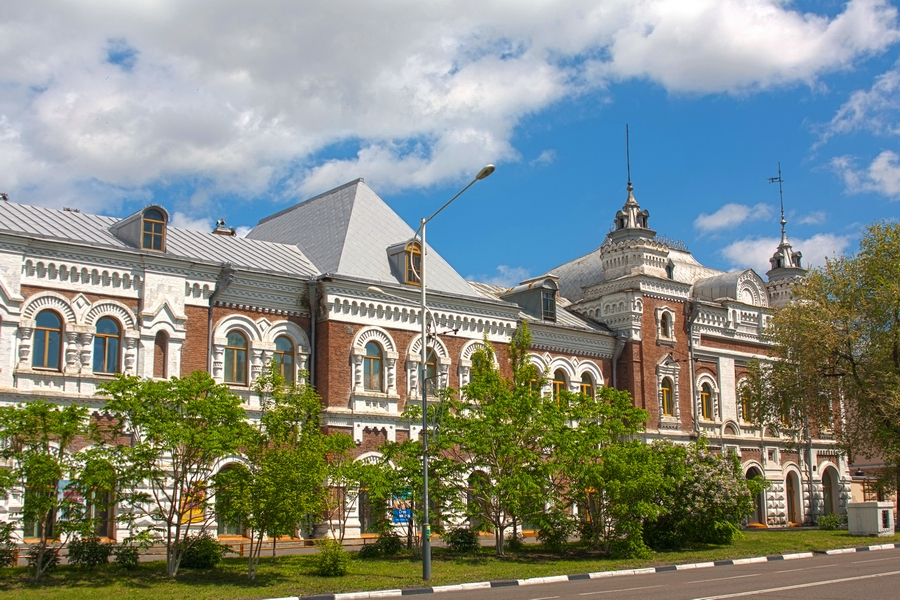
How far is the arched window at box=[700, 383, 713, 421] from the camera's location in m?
44.3

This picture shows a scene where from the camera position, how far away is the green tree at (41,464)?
20.8m

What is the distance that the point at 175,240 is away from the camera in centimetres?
3253

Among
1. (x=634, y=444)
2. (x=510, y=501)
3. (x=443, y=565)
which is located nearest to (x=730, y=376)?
(x=634, y=444)

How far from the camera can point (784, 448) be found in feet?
153

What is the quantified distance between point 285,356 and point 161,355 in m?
4.43

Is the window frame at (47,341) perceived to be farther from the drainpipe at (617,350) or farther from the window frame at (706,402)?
the window frame at (706,402)

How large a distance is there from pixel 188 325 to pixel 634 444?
47.8 ft

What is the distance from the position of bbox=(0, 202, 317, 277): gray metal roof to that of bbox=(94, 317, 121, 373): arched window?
2365mm

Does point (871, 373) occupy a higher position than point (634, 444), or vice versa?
point (871, 373)

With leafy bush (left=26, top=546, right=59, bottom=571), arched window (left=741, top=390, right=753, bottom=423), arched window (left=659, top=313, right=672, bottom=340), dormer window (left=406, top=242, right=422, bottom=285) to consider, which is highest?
dormer window (left=406, top=242, right=422, bottom=285)

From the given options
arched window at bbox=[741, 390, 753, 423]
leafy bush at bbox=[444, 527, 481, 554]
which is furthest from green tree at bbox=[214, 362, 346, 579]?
arched window at bbox=[741, 390, 753, 423]

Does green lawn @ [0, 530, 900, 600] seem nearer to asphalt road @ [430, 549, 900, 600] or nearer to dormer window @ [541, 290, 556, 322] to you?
asphalt road @ [430, 549, 900, 600]

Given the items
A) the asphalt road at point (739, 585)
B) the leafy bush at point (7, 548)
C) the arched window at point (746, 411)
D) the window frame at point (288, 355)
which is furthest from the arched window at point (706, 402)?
the leafy bush at point (7, 548)

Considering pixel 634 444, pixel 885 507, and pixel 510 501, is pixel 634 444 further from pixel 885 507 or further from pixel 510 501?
pixel 885 507
